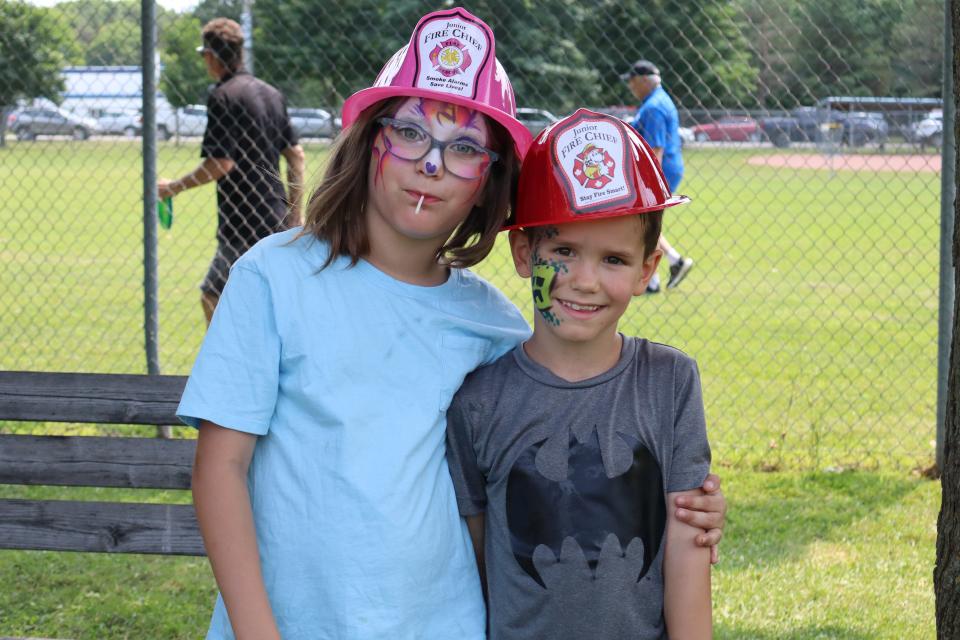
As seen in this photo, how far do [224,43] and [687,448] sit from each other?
5.11 m

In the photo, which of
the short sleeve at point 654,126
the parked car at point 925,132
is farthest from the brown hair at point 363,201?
the parked car at point 925,132

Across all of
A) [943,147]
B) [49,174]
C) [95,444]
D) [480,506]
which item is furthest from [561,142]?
[49,174]

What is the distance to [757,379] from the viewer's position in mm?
7012

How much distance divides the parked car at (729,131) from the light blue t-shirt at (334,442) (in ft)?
23.7

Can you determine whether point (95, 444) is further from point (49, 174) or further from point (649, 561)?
point (49, 174)

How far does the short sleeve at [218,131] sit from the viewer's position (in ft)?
19.7

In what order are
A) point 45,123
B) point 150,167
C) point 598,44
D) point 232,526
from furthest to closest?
point 45,123 < point 598,44 < point 150,167 < point 232,526

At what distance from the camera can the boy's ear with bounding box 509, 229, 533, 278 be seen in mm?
1968

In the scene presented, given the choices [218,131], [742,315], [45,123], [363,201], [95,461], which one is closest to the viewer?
[363,201]

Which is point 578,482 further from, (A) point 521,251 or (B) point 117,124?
(B) point 117,124

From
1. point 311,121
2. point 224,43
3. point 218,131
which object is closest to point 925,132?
point 311,121

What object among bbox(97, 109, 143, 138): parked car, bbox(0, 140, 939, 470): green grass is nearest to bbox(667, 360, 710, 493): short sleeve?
bbox(0, 140, 939, 470): green grass

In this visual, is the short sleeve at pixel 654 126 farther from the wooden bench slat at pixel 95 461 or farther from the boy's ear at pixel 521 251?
the boy's ear at pixel 521 251

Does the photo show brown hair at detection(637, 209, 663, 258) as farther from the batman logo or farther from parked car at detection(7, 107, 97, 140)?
parked car at detection(7, 107, 97, 140)
